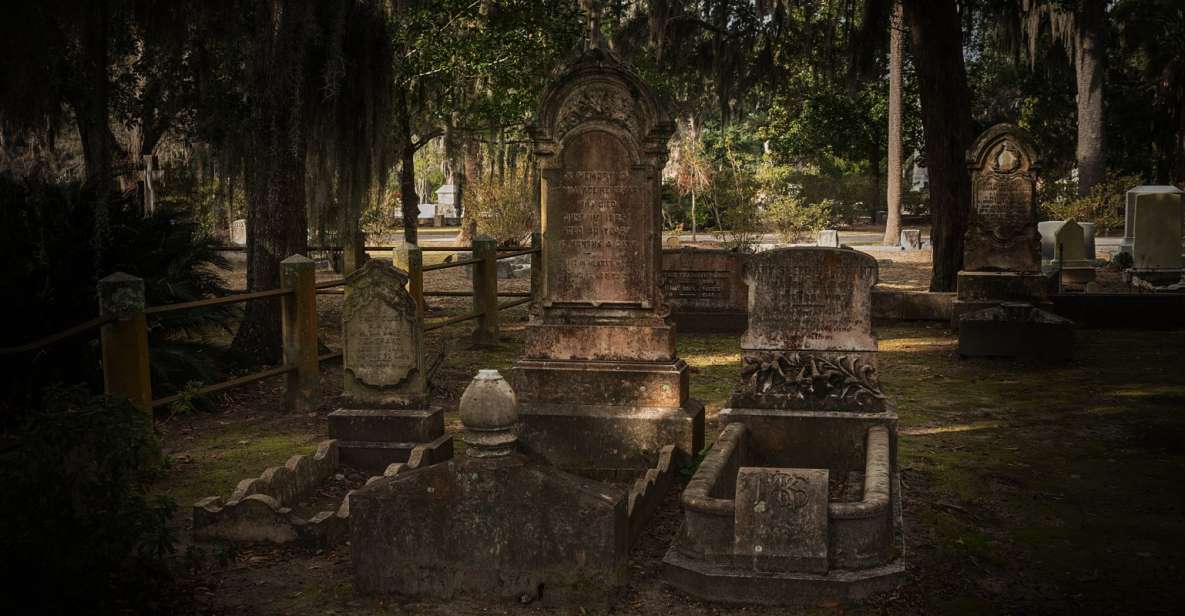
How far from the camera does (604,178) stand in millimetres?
8203

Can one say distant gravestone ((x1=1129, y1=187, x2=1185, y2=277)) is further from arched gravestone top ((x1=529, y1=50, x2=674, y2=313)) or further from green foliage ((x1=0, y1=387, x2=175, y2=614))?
green foliage ((x1=0, y1=387, x2=175, y2=614))

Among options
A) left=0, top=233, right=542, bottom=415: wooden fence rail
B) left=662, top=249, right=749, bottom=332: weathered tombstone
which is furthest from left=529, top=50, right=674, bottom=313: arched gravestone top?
left=662, top=249, right=749, bottom=332: weathered tombstone

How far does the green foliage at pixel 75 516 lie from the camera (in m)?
4.20

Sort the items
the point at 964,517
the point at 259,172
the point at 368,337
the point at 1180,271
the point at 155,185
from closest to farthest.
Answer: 1. the point at 964,517
2. the point at 368,337
3. the point at 259,172
4. the point at 1180,271
5. the point at 155,185

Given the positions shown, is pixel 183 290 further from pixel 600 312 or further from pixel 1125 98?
pixel 1125 98

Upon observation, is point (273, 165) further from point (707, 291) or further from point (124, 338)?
point (707, 291)

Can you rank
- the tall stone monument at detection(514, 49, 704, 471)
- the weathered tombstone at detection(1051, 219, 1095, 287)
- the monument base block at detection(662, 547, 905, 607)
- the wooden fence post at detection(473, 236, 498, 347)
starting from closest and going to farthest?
the monument base block at detection(662, 547, 905, 607) → the tall stone monument at detection(514, 49, 704, 471) → the wooden fence post at detection(473, 236, 498, 347) → the weathered tombstone at detection(1051, 219, 1095, 287)

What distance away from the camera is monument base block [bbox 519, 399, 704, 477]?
7.98 meters

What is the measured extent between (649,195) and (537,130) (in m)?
0.97

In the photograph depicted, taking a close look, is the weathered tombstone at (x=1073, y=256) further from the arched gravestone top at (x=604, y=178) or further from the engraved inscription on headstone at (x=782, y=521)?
the engraved inscription on headstone at (x=782, y=521)

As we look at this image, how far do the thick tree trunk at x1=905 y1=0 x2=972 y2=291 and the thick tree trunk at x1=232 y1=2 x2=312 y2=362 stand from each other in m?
9.10

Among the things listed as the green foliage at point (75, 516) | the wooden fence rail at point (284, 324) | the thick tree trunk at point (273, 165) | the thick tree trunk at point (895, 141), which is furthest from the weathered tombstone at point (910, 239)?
the green foliage at point (75, 516)

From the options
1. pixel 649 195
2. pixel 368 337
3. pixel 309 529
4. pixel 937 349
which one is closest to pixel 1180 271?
pixel 937 349

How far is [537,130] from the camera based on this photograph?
8.27m
